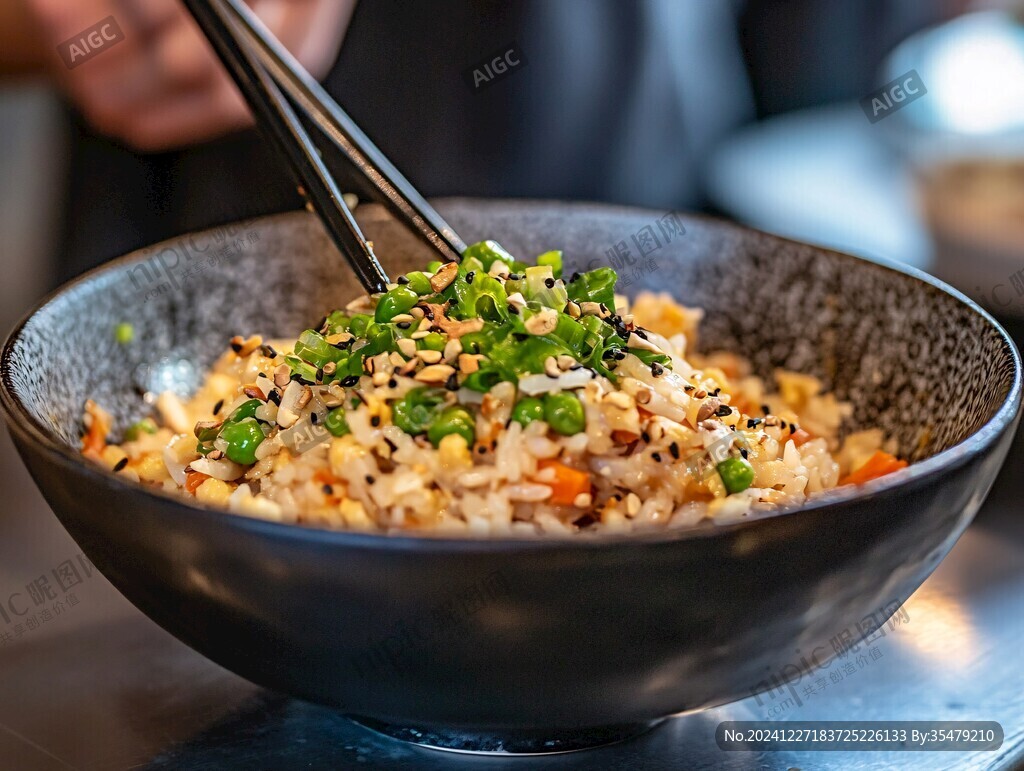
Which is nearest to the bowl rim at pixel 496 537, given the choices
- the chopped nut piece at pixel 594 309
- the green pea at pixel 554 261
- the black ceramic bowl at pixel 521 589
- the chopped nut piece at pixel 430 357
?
the black ceramic bowl at pixel 521 589

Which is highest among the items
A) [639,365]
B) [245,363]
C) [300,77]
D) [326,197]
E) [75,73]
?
[75,73]

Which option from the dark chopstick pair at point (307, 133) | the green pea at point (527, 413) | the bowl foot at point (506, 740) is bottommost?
the bowl foot at point (506, 740)

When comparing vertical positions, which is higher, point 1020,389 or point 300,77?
point 300,77

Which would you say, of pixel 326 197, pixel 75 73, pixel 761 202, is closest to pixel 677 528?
pixel 326 197

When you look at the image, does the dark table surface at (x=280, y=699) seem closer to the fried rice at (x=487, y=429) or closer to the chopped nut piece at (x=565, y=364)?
the fried rice at (x=487, y=429)

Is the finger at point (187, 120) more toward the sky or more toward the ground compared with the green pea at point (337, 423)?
more toward the sky

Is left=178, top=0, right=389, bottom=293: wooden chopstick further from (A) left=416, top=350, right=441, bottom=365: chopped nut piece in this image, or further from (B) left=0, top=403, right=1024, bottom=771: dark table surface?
(B) left=0, top=403, right=1024, bottom=771: dark table surface

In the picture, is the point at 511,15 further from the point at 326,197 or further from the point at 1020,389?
the point at 1020,389
